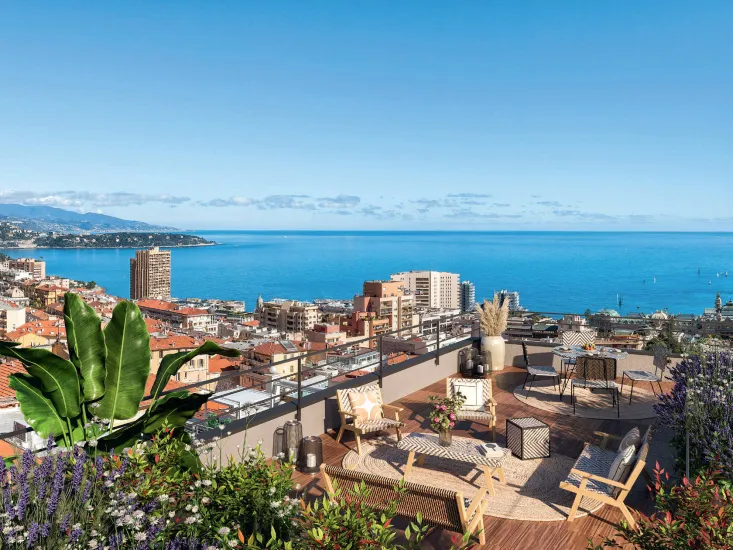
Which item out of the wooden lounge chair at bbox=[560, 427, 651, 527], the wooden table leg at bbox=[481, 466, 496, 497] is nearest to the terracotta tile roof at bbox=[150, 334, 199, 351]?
the wooden table leg at bbox=[481, 466, 496, 497]

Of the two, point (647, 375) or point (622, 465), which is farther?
point (647, 375)

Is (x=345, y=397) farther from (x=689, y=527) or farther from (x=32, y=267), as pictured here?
(x=32, y=267)

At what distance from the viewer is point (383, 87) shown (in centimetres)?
4903

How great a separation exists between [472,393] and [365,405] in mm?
1399

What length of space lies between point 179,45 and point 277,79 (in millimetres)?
15237

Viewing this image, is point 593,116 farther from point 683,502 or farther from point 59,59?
point 683,502

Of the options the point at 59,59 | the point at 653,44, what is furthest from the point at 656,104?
the point at 59,59

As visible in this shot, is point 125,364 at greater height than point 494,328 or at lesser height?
greater

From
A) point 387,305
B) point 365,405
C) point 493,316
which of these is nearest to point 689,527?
point 365,405

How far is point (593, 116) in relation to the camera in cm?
5581

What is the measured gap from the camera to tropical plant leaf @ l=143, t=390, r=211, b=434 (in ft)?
13.1

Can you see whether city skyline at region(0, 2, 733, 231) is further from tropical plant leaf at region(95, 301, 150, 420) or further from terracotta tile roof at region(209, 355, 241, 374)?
tropical plant leaf at region(95, 301, 150, 420)

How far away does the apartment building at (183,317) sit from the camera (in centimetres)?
7144

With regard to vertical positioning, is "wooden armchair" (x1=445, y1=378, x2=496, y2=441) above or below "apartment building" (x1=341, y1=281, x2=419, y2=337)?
above
